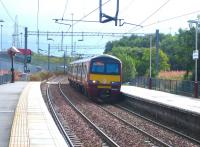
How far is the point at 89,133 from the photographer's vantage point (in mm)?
18234

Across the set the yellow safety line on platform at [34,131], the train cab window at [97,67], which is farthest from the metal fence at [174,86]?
the yellow safety line on platform at [34,131]

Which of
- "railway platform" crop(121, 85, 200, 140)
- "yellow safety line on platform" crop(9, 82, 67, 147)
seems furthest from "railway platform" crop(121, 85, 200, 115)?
"yellow safety line on platform" crop(9, 82, 67, 147)

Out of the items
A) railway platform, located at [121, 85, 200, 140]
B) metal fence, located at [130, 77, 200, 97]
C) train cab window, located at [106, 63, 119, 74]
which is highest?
train cab window, located at [106, 63, 119, 74]

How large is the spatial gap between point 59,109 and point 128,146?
12.9 m

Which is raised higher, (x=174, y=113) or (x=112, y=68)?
(x=112, y=68)

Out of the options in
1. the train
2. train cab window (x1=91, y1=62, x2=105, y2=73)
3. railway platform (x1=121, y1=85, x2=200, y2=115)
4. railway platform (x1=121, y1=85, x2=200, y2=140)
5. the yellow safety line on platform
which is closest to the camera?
the yellow safety line on platform

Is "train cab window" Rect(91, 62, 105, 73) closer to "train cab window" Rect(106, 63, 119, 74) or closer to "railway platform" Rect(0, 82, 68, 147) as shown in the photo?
"train cab window" Rect(106, 63, 119, 74)

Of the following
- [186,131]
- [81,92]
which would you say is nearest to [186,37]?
[81,92]

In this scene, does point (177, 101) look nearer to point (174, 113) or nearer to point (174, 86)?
point (174, 113)

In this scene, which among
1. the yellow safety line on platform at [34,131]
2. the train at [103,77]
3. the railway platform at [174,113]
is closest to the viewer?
the yellow safety line on platform at [34,131]

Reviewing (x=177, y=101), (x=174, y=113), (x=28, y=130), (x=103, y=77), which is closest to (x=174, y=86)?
(x=103, y=77)

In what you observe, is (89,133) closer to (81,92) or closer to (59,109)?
(59,109)

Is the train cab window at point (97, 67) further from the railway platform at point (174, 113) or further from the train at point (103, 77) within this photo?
the railway platform at point (174, 113)

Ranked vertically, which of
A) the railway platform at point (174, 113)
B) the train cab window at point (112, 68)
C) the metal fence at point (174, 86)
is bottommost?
the railway platform at point (174, 113)
